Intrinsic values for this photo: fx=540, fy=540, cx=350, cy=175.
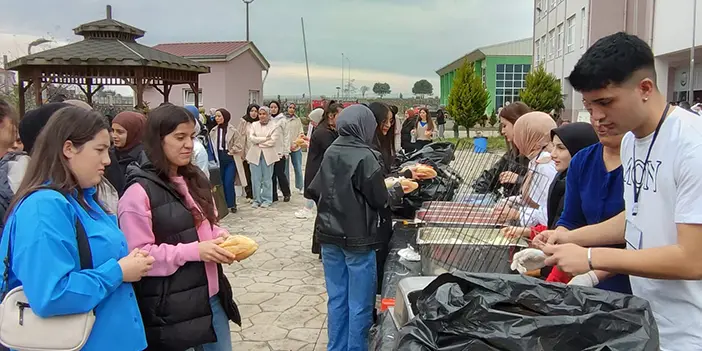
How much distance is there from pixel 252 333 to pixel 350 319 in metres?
1.11

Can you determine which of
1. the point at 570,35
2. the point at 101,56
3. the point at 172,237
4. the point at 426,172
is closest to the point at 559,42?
the point at 570,35

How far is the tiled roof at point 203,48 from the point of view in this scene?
67.3 feet

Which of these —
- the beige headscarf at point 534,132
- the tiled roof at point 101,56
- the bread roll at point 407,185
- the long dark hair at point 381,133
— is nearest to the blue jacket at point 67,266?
the bread roll at point 407,185

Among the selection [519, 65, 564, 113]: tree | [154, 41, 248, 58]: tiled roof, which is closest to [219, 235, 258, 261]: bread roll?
[154, 41, 248, 58]: tiled roof

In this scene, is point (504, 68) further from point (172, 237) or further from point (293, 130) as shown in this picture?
point (172, 237)

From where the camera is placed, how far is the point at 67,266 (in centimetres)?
179

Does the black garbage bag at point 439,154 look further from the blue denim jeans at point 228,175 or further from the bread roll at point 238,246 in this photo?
the blue denim jeans at point 228,175

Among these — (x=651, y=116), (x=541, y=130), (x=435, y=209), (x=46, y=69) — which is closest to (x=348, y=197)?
(x=435, y=209)

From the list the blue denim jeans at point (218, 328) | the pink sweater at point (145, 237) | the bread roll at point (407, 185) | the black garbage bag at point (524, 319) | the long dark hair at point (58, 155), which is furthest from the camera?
the bread roll at point (407, 185)

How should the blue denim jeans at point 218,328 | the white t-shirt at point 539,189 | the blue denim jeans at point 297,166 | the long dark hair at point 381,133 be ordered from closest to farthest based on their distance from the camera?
1. the blue denim jeans at point 218,328
2. the white t-shirt at point 539,189
3. the long dark hair at point 381,133
4. the blue denim jeans at point 297,166

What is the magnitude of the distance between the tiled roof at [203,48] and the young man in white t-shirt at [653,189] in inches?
766

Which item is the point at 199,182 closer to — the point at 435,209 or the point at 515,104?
the point at 435,209

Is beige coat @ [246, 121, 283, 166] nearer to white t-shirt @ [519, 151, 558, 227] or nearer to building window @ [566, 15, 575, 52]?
white t-shirt @ [519, 151, 558, 227]

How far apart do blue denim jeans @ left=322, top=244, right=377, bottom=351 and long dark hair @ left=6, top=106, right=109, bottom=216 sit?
1.91 metres
